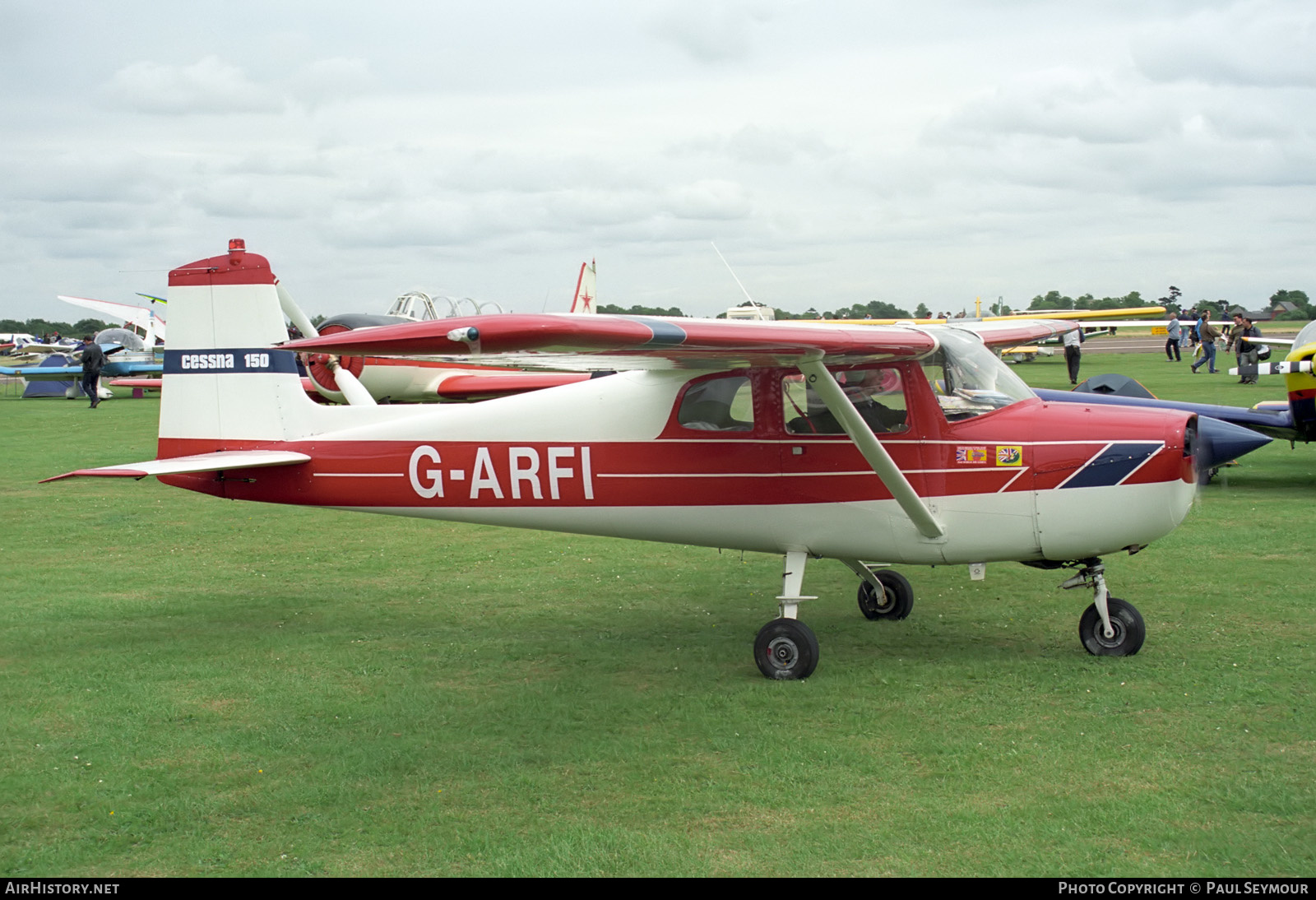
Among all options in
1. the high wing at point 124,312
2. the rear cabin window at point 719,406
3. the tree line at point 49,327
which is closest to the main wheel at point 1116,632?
the rear cabin window at point 719,406

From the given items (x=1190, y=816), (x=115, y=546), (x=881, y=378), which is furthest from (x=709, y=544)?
(x=115, y=546)

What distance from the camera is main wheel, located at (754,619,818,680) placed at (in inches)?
259

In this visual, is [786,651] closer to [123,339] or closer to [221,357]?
[221,357]

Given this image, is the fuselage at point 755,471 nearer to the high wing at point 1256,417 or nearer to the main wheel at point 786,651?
the main wheel at point 786,651

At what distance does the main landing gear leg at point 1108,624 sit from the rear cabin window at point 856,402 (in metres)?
1.50

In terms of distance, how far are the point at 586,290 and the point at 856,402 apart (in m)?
30.1

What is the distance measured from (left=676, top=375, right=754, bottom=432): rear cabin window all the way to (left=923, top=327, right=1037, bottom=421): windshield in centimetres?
113

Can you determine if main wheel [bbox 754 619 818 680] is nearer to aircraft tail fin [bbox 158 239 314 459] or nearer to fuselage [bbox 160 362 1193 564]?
fuselage [bbox 160 362 1193 564]

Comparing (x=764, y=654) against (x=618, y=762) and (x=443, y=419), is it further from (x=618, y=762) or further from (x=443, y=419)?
(x=443, y=419)

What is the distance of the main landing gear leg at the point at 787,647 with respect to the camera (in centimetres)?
659

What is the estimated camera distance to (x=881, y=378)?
22.2 ft

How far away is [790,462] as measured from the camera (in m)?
6.89

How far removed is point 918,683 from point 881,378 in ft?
6.11

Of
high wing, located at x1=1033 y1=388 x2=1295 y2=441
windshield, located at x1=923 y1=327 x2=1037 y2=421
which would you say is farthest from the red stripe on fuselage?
high wing, located at x1=1033 y1=388 x2=1295 y2=441
